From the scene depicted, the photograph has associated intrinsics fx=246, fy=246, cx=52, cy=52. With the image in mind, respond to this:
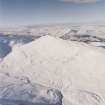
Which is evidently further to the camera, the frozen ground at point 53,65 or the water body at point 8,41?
the water body at point 8,41

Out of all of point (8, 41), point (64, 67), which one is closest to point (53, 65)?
point (64, 67)

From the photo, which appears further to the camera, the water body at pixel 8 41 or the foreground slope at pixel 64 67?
the water body at pixel 8 41

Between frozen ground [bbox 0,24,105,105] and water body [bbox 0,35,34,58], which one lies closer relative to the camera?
frozen ground [bbox 0,24,105,105]

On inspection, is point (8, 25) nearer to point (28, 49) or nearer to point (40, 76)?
point (28, 49)

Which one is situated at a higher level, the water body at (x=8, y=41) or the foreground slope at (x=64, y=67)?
the water body at (x=8, y=41)

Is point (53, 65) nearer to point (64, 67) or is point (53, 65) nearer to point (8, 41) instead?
point (64, 67)

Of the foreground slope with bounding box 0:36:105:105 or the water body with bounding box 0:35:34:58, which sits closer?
the foreground slope with bounding box 0:36:105:105

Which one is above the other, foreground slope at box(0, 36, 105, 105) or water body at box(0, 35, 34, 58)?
water body at box(0, 35, 34, 58)
